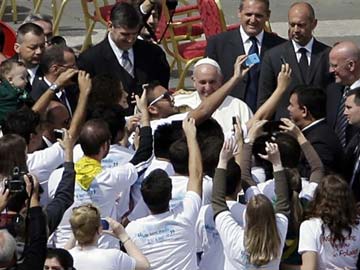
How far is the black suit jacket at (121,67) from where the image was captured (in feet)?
36.4

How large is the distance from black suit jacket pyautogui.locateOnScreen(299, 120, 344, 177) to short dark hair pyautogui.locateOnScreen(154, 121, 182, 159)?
108cm

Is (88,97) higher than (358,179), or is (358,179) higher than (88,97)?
(88,97)

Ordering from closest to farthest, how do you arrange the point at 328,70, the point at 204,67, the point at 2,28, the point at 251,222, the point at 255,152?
1. the point at 251,222
2. the point at 255,152
3. the point at 204,67
4. the point at 328,70
5. the point at 2,28

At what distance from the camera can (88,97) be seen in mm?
9719

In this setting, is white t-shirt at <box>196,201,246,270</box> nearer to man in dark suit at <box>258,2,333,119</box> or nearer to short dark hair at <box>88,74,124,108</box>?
short dark hair at <box>88,74,124,108</box>

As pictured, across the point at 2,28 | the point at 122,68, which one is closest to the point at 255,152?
the point at 122,68

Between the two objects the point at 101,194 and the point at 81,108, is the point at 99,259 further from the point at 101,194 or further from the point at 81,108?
the point at 81,108

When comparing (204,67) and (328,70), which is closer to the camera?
(204,67)

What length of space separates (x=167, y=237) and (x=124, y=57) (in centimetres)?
309

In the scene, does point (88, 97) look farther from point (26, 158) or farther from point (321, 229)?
point (321, 229)

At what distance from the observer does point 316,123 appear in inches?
392

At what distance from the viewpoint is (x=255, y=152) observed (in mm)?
9375

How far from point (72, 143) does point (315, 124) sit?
2166 millimetres

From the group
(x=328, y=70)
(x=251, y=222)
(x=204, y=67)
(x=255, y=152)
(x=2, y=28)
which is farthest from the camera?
(x=2, y=28)
